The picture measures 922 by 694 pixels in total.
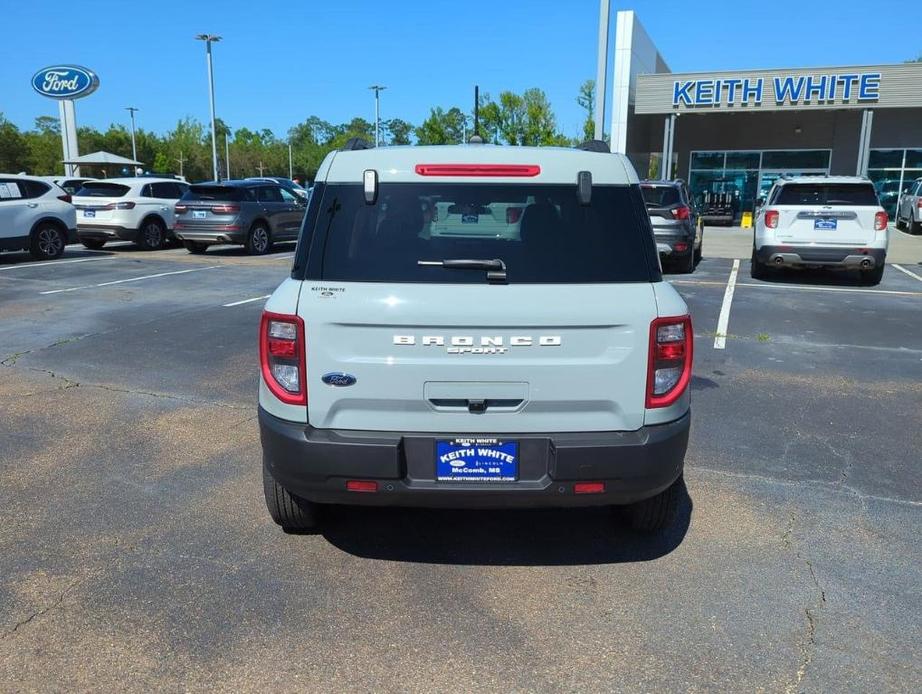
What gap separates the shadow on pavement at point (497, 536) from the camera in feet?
11.8

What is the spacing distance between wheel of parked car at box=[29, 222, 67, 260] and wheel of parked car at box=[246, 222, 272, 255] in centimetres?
375

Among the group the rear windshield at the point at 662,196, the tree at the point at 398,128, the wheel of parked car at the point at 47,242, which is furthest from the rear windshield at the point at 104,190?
the tree at the point at 398,128

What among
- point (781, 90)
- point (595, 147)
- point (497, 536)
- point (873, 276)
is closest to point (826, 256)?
point (873, 276)

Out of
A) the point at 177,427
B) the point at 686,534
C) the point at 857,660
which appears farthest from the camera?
the point at 177,427

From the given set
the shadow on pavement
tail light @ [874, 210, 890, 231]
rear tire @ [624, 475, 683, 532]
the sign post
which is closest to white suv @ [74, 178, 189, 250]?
tail light @ [874, 210, 890, 231]

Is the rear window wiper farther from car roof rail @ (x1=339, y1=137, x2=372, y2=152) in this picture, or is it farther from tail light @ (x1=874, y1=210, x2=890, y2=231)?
tail light @ (x1=874, y1=210, x2=890, y2=231)

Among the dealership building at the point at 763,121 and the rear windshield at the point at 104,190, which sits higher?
the dealership building at the point at 763,121

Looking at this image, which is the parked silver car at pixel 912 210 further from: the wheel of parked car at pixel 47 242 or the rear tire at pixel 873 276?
the wheel of parked car at pixel 47 242

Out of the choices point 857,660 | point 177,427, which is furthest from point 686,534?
point 177,427

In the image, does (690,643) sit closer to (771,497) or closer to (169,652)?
(771,497)

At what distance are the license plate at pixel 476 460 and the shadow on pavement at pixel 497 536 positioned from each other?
64 cm

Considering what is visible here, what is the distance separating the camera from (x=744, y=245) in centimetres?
2109

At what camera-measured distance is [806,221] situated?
12.3 meters

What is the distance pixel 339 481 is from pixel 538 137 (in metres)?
47.4
